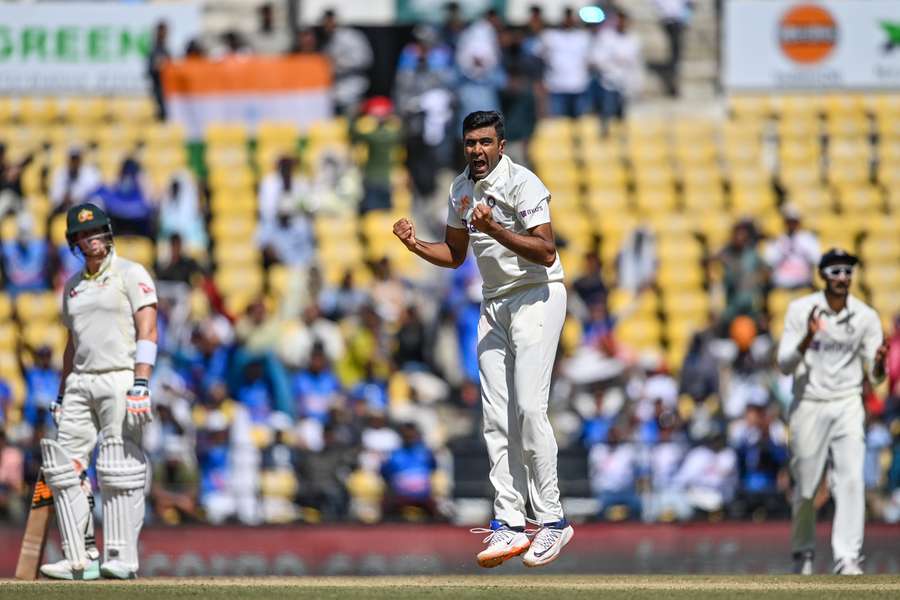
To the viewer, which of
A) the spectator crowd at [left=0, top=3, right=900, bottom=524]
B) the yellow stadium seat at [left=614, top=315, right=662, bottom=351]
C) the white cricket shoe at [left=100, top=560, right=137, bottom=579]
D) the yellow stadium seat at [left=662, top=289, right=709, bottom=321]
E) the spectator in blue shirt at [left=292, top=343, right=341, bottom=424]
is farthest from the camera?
the yellow stadium seat at [left=662, top=289, right=709, bottom=321]

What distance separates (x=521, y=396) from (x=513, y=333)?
330 millimetres

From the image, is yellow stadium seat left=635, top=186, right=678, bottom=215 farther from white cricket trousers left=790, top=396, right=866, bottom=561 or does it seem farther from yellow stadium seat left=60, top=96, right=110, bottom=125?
white cricket trousers left=790, top=396, right=866, bottom=561

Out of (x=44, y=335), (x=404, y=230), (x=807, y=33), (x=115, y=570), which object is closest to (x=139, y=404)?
(x=115, y=570)

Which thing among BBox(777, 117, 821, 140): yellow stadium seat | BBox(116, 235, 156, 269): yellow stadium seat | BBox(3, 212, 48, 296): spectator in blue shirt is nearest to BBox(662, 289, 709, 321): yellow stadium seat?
BBox(777, 117, 821, 140): yellow stadium seat

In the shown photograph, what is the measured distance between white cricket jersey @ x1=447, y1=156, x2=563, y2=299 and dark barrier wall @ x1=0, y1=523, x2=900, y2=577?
4567mm

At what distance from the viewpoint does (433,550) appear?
47.5 feet

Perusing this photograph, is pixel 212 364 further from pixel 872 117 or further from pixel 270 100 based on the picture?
pixel 872 117

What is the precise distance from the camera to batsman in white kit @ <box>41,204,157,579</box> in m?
10.1

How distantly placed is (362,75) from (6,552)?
824 cm

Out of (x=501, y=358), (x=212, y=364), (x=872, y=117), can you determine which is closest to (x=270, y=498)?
(x=212, y=364)

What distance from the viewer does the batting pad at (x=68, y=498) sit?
1017cm

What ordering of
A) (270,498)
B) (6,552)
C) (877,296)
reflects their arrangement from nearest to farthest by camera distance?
1. (6,552)
2. (270,498)
3. (877,296)

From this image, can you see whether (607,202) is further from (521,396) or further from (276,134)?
(521,396)

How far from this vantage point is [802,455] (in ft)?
38.3
